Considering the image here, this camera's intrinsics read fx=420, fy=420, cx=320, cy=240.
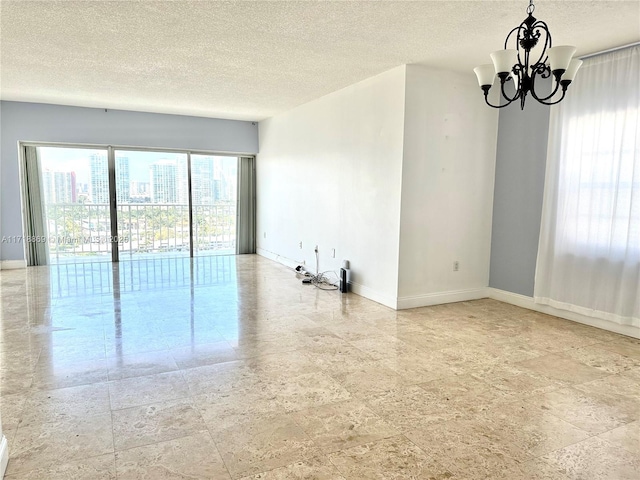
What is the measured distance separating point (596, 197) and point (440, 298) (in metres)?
1.79

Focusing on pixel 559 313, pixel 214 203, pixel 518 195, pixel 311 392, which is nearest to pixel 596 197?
pixel 518 195

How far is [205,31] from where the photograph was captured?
10.8 ft

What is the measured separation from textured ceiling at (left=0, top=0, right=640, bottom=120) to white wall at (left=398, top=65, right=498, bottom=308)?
346mm

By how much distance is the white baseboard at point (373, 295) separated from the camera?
447cm

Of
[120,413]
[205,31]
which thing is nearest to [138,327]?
[120,413]

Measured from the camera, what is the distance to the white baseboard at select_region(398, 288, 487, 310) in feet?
14.6

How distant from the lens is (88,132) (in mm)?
6770

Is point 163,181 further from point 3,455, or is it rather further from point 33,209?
point 3,455

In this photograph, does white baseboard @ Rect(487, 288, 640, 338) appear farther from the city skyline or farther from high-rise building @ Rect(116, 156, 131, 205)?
high-rise building @ Rect(116, 156, 131, 205)

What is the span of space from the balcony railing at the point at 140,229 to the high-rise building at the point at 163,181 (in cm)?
14

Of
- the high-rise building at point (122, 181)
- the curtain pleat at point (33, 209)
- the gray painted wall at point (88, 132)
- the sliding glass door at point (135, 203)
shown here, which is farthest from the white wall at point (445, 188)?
the curtain pleat at point (33, 209)

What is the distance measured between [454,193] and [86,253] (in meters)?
6.09

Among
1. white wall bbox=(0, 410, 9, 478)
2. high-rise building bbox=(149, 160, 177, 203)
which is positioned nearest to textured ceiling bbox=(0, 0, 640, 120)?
high-rise building bbox=(149, 160, 177, 203)

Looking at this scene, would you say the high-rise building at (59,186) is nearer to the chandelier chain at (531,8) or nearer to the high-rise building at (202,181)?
the high-rise building at (202,181)
